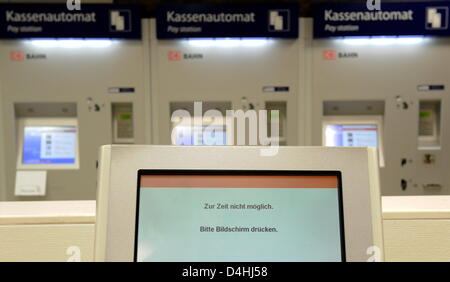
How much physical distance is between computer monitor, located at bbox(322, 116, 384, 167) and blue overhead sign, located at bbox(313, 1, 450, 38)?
73 centimetres

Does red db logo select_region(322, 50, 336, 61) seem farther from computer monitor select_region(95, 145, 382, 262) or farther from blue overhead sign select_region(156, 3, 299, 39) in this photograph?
computer monitor select_region(95, 145, 382, 262)

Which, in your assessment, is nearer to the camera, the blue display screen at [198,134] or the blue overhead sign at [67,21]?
the blue overhead sign at [67,21]

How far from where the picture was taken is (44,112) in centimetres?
336

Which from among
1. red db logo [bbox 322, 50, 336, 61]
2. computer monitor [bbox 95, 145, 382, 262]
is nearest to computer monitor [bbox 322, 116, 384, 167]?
red db logo [bbox 322, 50, 336, 61]

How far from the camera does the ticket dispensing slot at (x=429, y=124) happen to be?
11.0ft

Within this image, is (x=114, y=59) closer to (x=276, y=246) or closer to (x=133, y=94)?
(x=133, y=94)

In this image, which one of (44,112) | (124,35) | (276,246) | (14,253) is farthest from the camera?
(44,112)

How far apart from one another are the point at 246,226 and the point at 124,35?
2.83m

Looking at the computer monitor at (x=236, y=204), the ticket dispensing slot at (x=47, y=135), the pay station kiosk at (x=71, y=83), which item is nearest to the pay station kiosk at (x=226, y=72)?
the pay station kiosk at (x=71, y=83)

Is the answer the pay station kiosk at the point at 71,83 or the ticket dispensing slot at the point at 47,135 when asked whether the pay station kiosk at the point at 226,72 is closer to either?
the pay station kiosk at the point at 71,83

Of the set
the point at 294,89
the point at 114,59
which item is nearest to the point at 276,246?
the point at 294,89

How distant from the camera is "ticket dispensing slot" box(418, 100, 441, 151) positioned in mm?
3338

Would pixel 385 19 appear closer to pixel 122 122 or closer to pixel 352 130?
pixel 352 130
